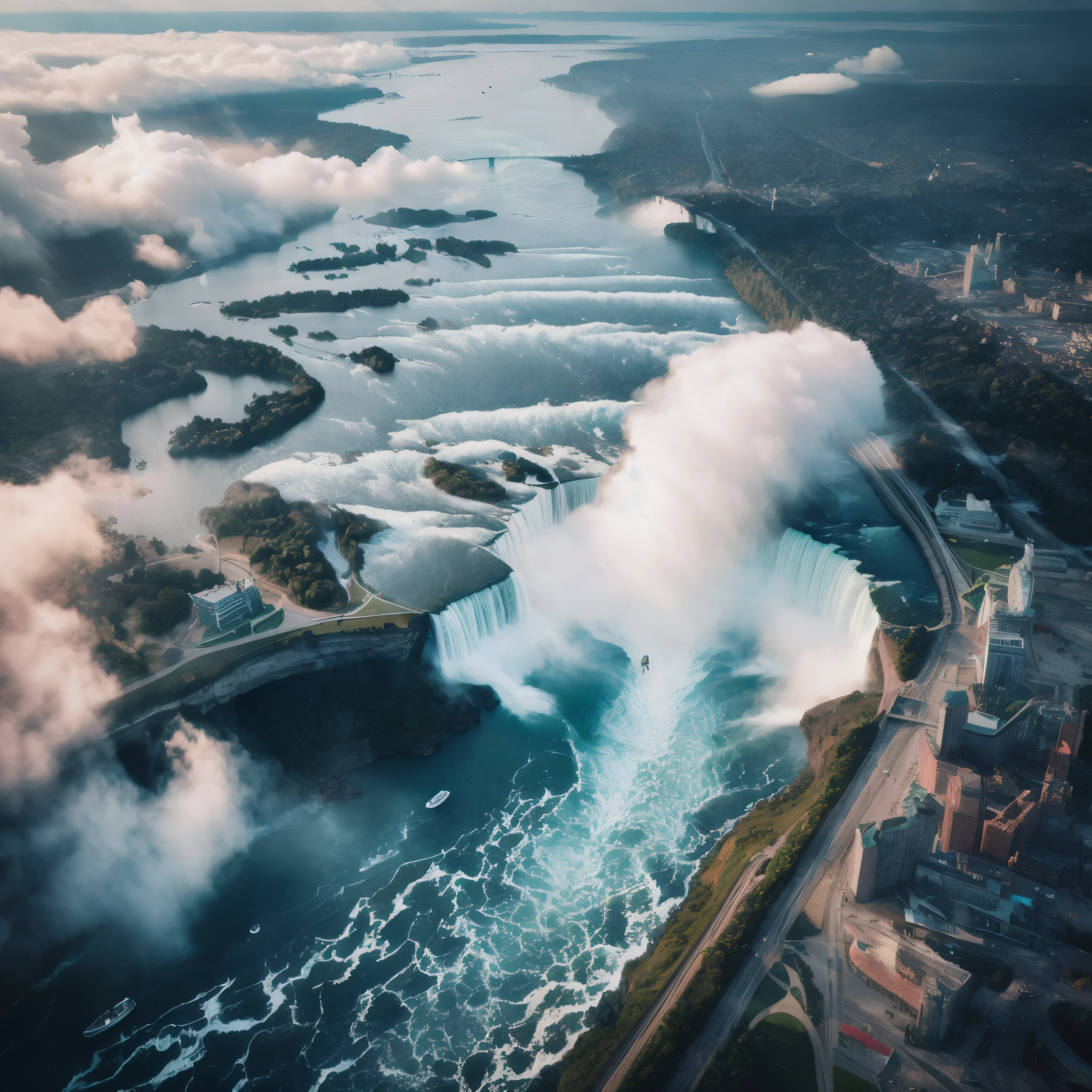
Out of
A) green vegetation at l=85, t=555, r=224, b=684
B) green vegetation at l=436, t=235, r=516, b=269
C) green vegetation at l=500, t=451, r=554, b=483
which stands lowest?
green vegetation at l=500, t=451, r=554, b=483

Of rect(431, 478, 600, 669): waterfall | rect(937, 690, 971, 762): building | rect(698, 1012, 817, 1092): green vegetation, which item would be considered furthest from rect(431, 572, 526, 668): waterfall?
rect(698, 1012, 817, 1092): green vegetation

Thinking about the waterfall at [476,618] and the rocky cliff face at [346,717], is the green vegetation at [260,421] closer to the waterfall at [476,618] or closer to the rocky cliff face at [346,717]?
the waterfall at [476,618]

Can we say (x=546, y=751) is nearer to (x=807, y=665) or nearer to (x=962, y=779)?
(x=807, y=665)

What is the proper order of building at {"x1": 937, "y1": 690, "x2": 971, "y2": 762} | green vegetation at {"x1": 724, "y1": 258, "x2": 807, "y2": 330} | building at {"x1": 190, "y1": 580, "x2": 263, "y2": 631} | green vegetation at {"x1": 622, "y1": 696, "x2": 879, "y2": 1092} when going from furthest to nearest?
green vegetation at {"x1": 724, "y1": 258, "x2": 807, "y2": 330} → building at {"x1": 190, "y1": 580, "x2": 263, "y2": 631} → building at {"x1": 937, "y1": 690, "x2": 971, "y2": 762} → green vegetation at {"x1": 622, "y1": 696, "x2": 879, "y2": 1092}

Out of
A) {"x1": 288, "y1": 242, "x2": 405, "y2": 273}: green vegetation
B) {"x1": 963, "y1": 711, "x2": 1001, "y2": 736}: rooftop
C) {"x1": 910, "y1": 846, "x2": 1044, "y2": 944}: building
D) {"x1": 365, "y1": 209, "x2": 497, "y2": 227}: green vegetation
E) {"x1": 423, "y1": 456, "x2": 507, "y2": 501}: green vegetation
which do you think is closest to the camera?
{"x1": 910, "y1": 846, "x2": 1044, "y2": 944}: building

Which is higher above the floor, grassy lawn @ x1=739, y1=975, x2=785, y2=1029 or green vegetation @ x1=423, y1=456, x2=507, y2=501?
green vegetation @ x1=423, y1=456, x2=507, y2=501

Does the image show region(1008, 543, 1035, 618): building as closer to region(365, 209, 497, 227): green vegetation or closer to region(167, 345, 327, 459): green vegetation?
region(167, 345, 327, 459): green vegetation
